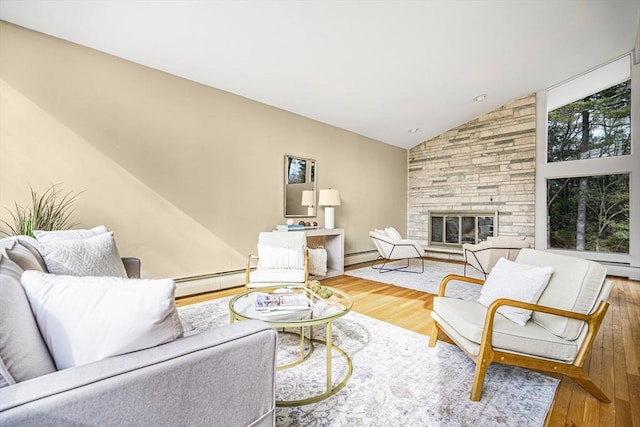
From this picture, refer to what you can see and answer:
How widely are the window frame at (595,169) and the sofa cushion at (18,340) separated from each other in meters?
6.61

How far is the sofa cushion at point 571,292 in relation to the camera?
65.2 inches

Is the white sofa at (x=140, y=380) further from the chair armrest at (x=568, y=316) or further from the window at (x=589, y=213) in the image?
the window at (x=589, y=213)

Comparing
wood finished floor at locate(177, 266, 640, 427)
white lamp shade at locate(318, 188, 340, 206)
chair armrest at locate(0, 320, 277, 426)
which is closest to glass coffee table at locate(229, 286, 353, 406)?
chair armrest at locate(0, 320, 277, 426)

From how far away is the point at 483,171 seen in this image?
5.96 meters

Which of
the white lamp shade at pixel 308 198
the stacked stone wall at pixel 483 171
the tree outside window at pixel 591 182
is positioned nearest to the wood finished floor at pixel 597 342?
the tree outside window at pixel 591 182

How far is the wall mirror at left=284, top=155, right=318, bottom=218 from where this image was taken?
462cm

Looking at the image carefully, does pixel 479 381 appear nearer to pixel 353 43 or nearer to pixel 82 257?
pixel 82 257

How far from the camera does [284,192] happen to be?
15.0 ft

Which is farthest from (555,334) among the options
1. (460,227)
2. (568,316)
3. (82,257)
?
(460,227)


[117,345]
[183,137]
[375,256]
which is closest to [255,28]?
[183,137]

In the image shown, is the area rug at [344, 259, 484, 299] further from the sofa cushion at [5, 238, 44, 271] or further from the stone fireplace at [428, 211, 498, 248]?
the sofa cushion at [5, 238, 44, 271]

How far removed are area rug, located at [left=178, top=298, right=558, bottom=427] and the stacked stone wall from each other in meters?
4.48

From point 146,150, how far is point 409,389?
342 centimetres

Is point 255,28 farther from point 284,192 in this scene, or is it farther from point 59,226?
point 59,226
